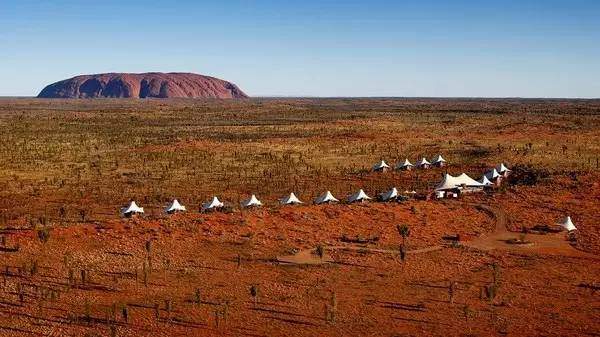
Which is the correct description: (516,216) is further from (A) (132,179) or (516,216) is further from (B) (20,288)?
(A) (132,179)

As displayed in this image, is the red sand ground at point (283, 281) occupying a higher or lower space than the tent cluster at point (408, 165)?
lower

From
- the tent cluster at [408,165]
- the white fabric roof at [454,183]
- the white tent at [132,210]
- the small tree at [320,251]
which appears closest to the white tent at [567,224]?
the white fabric roof at [454,183]

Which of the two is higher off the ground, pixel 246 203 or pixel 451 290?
pixel 246 203

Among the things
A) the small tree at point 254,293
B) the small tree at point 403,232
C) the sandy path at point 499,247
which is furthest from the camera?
the small tree at point 403,232

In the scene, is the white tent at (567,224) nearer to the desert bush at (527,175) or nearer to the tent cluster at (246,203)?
the tent cluster at (246,203)

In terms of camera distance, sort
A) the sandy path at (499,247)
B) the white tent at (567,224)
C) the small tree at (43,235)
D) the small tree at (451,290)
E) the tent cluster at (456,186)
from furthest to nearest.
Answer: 1. the tent cluster at (456,186)
2. the white tent at (567,224)
3. the small tree at (43,235)
4. the sandy path at (499,247)
5. the small tree at (451,290)

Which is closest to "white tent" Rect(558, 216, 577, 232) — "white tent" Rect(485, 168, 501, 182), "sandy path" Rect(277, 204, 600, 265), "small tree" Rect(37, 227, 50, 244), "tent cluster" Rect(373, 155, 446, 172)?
"sandy path" Rect(277, 204, 600, 265)

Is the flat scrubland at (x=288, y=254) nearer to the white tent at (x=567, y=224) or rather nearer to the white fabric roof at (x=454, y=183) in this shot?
the white tent at (x=567, y=224)

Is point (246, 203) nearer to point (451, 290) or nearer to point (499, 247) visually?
point (499, 247)

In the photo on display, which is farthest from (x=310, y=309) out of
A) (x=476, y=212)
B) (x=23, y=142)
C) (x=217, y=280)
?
(x=23, y=142)

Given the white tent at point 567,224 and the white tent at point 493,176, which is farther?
the white tent at point 493,176

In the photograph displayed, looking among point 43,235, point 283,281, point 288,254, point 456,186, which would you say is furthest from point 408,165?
point 43,235

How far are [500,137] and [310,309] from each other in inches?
3014

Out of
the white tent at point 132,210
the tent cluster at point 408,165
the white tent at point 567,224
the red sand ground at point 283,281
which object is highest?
the tent cluster at point 408,165
